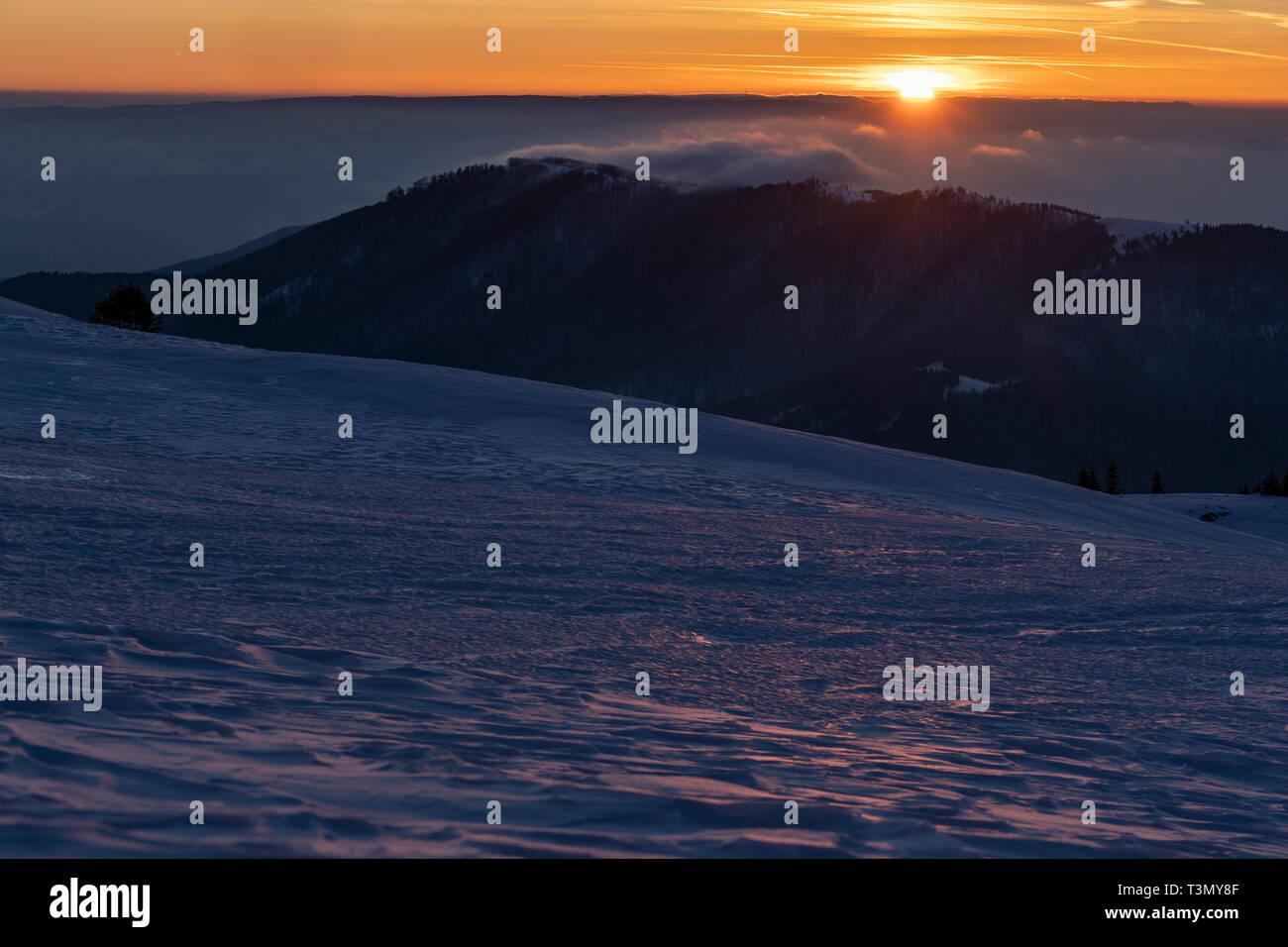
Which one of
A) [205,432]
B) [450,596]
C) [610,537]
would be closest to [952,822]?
[450,596]

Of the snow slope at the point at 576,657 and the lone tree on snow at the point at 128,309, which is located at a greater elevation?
the lone tree on snow at the point at 128,309

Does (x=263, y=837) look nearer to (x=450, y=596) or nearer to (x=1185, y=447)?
(x=450, y=596)

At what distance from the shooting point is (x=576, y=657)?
8641 millimetres

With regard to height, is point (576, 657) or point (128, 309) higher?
point (128, 309)

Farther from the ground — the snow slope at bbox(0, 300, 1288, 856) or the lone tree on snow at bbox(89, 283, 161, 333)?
the lone tree on snow at bbox(89, 283, 161, 333)

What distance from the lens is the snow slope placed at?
5.54m

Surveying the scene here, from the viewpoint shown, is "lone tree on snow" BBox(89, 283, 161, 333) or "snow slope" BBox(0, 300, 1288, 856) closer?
"snow slope" BBox(0, 300, 1288, 856)

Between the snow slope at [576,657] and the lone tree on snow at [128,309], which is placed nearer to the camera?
the snow slope at [576,657]

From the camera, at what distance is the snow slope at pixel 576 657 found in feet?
18.2

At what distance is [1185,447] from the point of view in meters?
198
